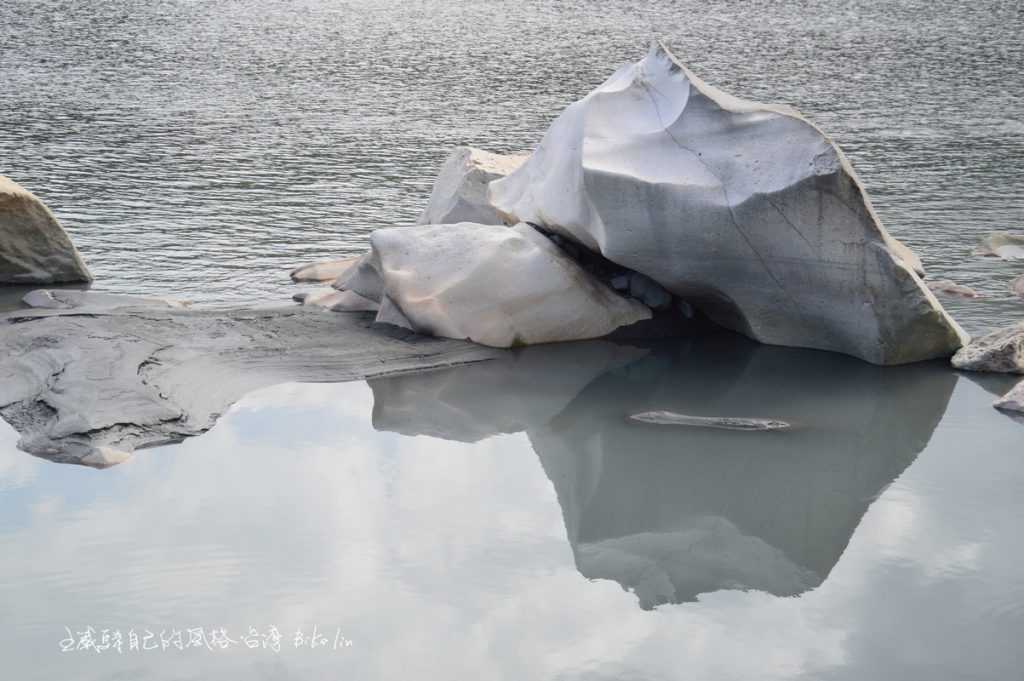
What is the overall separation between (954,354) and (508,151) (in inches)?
259

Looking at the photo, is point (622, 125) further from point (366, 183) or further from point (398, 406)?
point (366, 183)

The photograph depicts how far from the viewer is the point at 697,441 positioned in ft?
20.7

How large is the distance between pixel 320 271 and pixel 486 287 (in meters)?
1.99

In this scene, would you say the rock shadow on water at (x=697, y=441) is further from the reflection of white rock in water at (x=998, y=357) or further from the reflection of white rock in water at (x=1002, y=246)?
the reflection of white rock in water at (x=1002, y=246)

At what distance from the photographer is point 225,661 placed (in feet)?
14.0

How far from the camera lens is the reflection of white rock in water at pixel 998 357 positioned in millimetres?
7211

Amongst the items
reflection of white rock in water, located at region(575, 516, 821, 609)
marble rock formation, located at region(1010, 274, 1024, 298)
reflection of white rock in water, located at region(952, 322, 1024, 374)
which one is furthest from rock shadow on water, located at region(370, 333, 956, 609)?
marble rock formation, located at region(1010, 274, 1024, 298)

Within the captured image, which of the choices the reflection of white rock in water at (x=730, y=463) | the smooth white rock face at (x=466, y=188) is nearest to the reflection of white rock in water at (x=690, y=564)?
the reflection of white rock in water at (x=730, y=463)

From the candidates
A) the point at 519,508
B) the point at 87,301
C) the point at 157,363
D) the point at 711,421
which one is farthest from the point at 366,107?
the point at 519,508

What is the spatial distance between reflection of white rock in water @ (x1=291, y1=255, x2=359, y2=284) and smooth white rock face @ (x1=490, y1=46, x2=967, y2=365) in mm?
1791

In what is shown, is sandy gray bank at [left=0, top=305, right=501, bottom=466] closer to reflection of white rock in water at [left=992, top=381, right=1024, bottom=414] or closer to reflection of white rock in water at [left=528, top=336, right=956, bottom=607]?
reflection of white rock in water at [left=528, top=336, right=956, bottom=607]

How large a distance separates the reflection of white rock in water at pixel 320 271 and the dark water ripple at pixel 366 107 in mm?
225

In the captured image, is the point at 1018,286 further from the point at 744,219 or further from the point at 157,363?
the point at 157,363

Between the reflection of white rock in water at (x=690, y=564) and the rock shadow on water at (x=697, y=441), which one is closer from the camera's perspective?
the reflection of white rock in water at (x=690, y=564)
